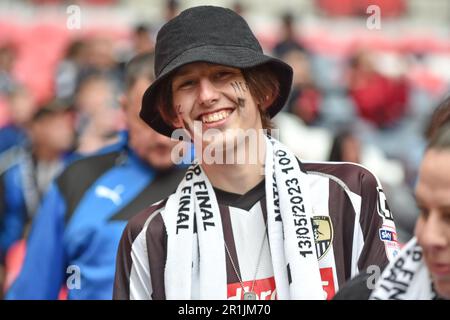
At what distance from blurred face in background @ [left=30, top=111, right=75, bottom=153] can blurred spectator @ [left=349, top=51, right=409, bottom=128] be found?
3.29 m

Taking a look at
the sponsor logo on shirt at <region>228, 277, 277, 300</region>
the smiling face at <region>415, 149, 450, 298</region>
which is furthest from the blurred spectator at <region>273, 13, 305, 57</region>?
the smiling face at <region>415, 149, 450, 298</region>

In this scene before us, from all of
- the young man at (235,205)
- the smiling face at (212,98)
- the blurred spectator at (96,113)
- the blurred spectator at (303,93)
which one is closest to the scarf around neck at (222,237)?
the young man at (235,205)

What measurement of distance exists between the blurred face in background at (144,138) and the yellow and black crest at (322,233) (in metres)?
1.65

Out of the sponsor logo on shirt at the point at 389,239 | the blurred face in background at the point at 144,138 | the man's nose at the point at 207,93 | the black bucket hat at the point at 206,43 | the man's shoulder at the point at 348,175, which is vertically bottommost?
the sponsor logo on shirt at the point at 389,239

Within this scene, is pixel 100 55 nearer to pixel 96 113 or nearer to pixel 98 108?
pixel 98 108

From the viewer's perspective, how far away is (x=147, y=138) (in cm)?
489

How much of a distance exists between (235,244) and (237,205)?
13 cm

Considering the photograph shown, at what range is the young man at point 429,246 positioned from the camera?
2.42 meters

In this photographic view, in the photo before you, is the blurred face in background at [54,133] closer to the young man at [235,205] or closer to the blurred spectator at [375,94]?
the blurred spectator at [375,94]

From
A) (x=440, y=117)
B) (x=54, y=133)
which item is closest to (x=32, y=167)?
(x=54, y=133)

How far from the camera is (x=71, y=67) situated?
34.6 ft

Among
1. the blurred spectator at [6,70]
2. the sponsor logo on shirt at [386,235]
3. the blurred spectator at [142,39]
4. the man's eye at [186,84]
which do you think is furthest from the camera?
the blurred spectator at [6,70]

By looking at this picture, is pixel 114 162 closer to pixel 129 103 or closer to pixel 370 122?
pixel 129 103

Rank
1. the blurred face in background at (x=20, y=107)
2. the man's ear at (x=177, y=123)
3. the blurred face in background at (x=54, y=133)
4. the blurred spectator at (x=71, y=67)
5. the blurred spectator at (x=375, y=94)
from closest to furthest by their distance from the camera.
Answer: the man's ear at (x=177, y=123) → the blurred face in background at (x=54, y=133) → the blurred face in background at (x=20, y=107) → the blurred spectator at (x=71, y=67) → the blurred spectator at (x=375, y=94)
